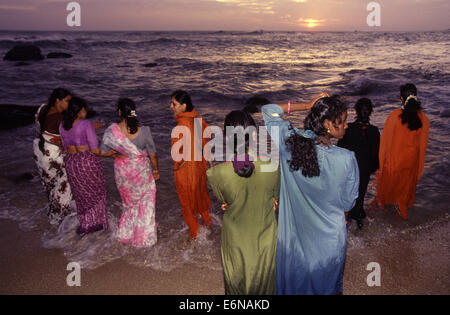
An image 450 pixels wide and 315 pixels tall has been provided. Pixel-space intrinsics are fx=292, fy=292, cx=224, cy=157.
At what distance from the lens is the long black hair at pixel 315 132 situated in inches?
77.3

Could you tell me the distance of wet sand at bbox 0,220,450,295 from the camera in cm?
311

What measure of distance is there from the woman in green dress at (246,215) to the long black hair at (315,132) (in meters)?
0.26

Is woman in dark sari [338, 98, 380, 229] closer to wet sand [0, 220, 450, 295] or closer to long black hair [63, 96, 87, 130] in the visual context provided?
wet sand [0, 220, 450, 295]

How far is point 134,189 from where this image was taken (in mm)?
3625

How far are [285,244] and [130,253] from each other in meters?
2.18

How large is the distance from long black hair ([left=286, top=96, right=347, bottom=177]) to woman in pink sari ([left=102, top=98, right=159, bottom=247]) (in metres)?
2.00

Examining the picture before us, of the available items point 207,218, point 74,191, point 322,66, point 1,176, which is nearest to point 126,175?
point 74,191

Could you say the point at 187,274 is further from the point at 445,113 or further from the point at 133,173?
the point at 445,113

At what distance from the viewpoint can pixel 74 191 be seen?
12.6 ft

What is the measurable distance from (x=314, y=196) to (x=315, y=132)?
0.48 m

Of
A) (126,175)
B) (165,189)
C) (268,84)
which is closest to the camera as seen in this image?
(126,175)

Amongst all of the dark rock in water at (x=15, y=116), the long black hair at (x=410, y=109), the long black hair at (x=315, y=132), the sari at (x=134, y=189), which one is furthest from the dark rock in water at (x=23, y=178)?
the long black hair at (x=410, y=109)

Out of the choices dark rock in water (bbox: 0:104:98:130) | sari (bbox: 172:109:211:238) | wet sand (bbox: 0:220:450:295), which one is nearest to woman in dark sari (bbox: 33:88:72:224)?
wet sand (bbox: 0:220:450:295)
